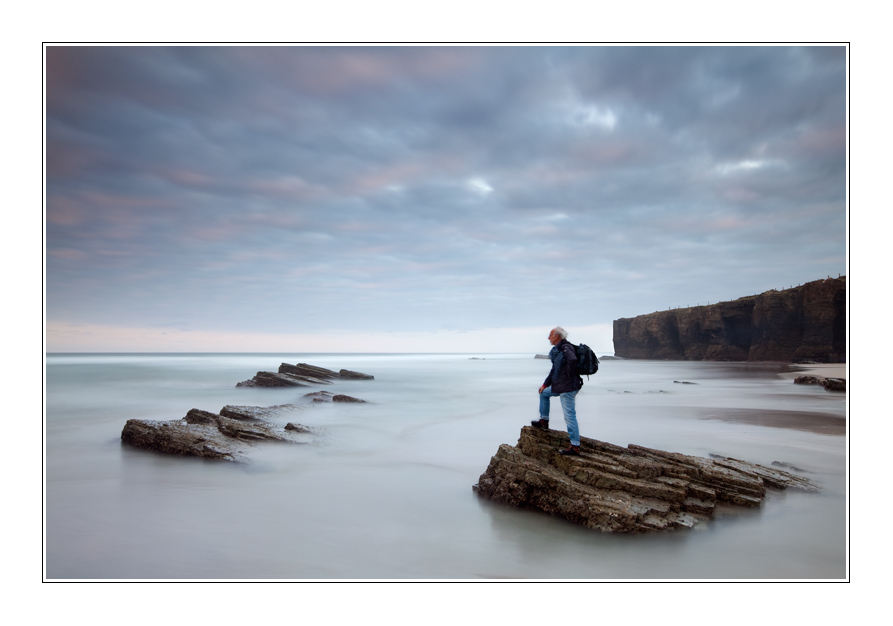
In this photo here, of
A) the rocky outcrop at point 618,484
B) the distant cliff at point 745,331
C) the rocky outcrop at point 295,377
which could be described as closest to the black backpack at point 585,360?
the rocky outcrop at point 618,484

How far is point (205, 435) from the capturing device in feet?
27.9

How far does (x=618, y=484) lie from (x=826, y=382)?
17.1 metres

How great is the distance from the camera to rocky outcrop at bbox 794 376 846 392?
15.1 metres

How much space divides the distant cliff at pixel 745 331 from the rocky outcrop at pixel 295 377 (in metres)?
22.4

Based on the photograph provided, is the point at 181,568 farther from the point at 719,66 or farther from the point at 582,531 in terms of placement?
the point at 719,66

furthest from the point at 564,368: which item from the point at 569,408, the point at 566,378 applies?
the point at 569,408

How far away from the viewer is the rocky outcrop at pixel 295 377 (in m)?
22.9

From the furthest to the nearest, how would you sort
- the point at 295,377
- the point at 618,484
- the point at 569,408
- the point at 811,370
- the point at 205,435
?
the point at 295,377 → the point at 811,370 → the point at 205,435 → the point at 569,408 → the point at 618,484

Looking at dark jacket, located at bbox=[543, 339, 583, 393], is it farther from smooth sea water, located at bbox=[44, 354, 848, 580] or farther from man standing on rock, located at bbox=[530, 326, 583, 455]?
smooth sea water, located at bbox=[44, 354, 848, 580]

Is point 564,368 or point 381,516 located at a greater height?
point 564,368

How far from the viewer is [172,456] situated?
25.5 feet

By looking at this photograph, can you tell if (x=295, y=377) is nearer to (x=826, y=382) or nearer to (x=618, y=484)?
(x=618, y=484)

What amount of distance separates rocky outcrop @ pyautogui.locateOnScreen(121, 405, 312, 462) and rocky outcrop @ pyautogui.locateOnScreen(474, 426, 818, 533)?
5323 mm
